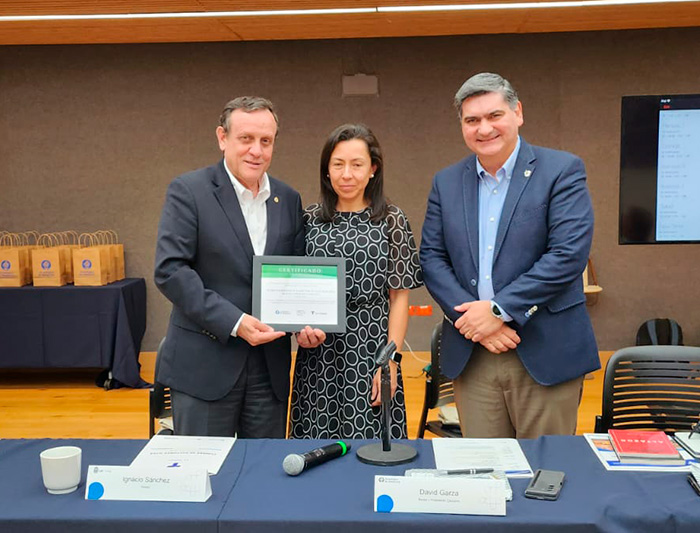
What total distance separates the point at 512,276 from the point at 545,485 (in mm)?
884

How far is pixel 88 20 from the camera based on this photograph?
17.0 ft

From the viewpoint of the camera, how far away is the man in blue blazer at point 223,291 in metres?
2.36

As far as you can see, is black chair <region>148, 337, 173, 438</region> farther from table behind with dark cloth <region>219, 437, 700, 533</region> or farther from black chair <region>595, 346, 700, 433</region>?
black chair <region>595, 346, 700, 433</region>

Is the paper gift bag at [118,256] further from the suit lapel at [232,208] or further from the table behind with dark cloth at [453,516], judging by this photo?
the table behind with dark cloth at [453,516]

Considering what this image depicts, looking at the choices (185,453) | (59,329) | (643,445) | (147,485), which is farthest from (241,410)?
(59,329)

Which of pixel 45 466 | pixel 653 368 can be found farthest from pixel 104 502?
pixel 653 368

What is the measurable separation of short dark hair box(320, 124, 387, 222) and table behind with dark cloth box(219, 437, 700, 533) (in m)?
1.06

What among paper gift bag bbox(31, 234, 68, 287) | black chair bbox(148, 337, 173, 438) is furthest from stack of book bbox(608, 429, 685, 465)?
paper gift bag bbox(31, 234, 68, 287)

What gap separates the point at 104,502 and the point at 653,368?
6.29 ft

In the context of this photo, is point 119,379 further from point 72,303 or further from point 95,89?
point 95,89

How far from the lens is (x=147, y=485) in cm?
159

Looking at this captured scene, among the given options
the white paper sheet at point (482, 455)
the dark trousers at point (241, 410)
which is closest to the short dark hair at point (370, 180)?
the dark trousers at point (241, 410)

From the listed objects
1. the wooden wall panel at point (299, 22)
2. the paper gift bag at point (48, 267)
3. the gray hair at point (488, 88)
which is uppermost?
the wooden wall panel at point (299, 22)

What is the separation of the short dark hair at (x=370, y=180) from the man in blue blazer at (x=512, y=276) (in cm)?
27
